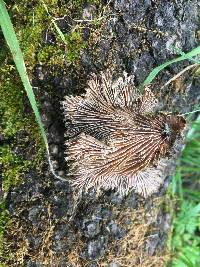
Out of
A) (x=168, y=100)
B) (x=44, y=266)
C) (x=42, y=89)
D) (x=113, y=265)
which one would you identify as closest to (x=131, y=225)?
(x=113, y=265)

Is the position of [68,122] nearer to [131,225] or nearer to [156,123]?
[156,123]

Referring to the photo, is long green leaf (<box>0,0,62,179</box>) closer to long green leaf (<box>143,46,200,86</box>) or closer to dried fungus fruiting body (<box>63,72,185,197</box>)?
dried fungus fruiting body (<box>63,72,185,197</box>)

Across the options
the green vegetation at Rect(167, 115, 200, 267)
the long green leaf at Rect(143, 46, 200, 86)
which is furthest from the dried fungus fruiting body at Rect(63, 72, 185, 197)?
the green vegetation at Rect(167, 115, 200, 267)

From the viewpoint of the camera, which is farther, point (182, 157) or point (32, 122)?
point (182, 157)

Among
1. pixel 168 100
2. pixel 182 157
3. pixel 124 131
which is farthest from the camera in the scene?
pixel 182 157

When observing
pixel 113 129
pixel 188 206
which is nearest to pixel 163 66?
pixel 113 129

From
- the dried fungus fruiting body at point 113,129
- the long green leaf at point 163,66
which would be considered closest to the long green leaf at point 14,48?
the dried fungus fruiting body at point 113,129

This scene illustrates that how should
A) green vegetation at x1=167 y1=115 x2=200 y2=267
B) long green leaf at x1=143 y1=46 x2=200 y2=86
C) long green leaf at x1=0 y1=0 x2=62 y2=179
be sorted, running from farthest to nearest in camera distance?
green vegetation at x1=167 y1=115 x2=200 y2=267 < long green leaf at x1=143 y1=46 x2=200 y2=86 < long green leaf at x1=0 y1=0 x2=62 y2=179
